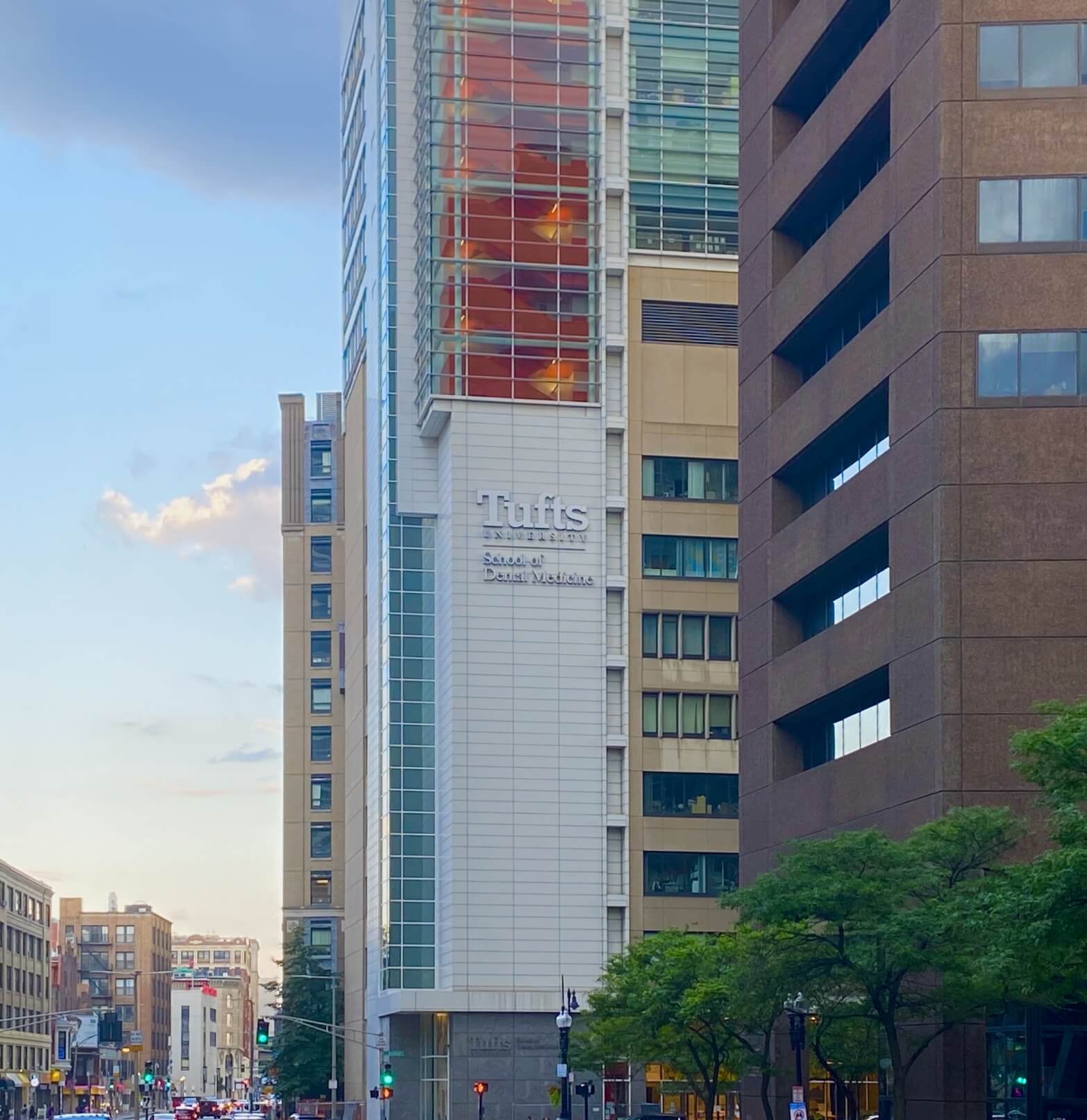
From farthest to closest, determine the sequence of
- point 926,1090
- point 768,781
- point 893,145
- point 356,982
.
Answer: point 356,982 < point 768,781 < point 893,145 < point 926,1090

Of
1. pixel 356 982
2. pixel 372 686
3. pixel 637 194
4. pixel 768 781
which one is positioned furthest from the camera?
pixel 356 982

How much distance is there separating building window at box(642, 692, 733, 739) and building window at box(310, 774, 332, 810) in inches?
2405

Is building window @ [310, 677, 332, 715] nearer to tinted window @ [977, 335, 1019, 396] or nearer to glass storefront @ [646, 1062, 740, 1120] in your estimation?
glass storefront @ [646, 1062, 740, 1120]

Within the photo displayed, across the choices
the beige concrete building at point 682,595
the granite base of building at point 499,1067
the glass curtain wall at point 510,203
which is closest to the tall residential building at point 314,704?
the granite base of building at point 499,1067

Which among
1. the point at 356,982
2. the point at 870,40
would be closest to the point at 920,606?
the point at 870,40

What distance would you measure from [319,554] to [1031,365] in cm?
12135

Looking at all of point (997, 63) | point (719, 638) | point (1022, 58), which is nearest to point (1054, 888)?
point (997, 63)

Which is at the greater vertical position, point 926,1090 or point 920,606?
point 920,606

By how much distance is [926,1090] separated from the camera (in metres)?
56.8

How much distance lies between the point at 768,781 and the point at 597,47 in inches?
2186

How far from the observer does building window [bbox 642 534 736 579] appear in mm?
113312

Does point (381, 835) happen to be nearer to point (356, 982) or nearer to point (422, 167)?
point (356, 982)

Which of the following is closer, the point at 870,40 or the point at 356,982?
the point at 870,40

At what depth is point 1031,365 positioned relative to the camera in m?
58.2
